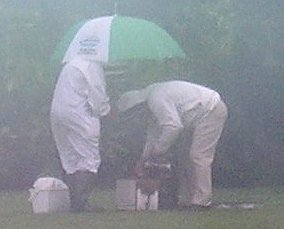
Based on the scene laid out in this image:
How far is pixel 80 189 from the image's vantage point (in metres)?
11.3

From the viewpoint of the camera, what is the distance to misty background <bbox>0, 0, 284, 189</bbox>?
53.1 ft

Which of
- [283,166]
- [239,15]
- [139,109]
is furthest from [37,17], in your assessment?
[139,109]

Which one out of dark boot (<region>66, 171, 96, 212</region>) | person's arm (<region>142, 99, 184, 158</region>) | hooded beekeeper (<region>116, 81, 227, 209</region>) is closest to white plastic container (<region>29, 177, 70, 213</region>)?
dark boot (<region>66, 171, 96, 212</region>)

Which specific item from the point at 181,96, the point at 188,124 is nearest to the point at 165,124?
the point at 181,96

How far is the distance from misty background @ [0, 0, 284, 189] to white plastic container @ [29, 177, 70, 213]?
13.9 feet

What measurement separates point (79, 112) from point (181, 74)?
18.0 feet

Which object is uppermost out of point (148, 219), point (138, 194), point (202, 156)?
point (202, 156)

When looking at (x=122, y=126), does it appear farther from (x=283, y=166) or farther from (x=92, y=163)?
A: (x=92, y=163)

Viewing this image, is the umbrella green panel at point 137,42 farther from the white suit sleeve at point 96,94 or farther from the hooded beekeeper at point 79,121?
the hooded beekeeper at point 79,121

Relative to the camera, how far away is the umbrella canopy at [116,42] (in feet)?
38.5

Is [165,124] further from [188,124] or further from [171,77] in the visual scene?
[171,77]

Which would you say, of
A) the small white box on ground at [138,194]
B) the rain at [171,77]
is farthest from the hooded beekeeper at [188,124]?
the rain at [171,77]

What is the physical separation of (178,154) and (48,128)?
13.8 feet

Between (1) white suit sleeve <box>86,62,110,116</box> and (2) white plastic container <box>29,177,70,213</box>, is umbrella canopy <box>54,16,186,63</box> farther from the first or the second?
(2) white plastic container <box>29,177,70,213</box>
